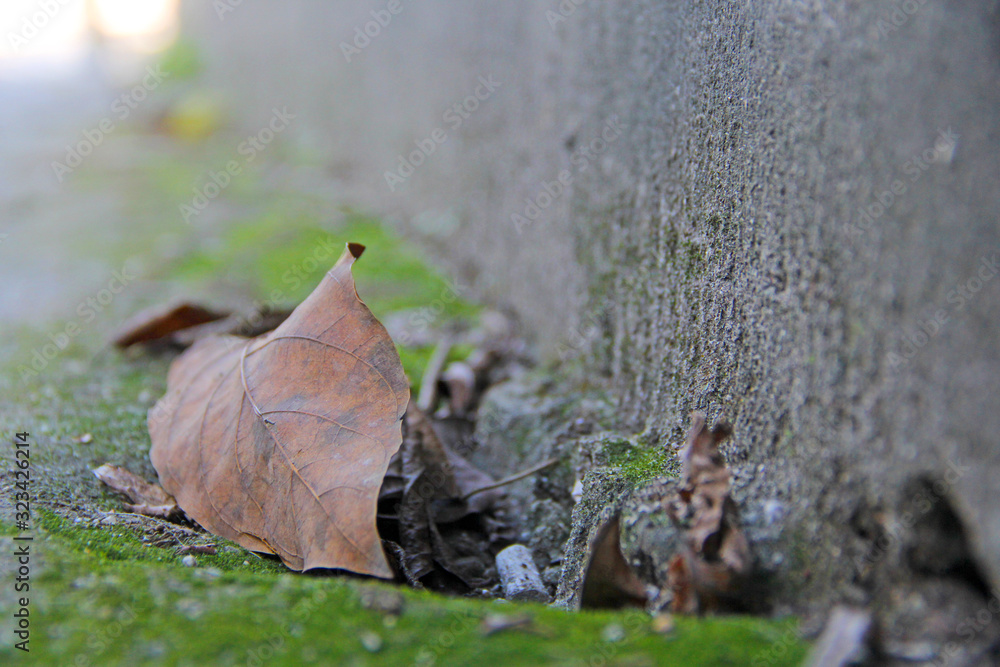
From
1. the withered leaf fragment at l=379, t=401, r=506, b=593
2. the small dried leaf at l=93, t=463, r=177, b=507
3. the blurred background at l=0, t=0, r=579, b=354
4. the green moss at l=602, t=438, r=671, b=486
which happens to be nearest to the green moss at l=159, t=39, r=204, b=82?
the blurred background at l=0, t=0, r=579, b=354

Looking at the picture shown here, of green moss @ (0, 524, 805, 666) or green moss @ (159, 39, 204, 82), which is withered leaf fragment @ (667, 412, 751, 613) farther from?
green moss @ (159, 39, 204, 82)

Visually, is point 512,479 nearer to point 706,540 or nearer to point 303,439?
point 303,439

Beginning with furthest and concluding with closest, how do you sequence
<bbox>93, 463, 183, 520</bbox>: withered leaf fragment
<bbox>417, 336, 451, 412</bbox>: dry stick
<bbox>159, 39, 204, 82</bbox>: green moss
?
1. <bbox>159, 39, 204, 82</bbox>: green moss
2. <bbox>417, 336, 451, 412</bbox>: dry stick
3. <bbox>93, 463, 183, 520</bbox>: withered leaf fragment

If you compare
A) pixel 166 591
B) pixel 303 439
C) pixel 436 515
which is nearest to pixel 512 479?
pixel 436 515

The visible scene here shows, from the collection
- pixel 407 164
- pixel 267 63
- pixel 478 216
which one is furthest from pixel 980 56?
pixel 267 63

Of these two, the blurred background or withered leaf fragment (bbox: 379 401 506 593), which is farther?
the blurred background

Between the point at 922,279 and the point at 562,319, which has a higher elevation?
the point at 922,279

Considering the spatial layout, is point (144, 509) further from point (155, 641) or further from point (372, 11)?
point (372, 11)
